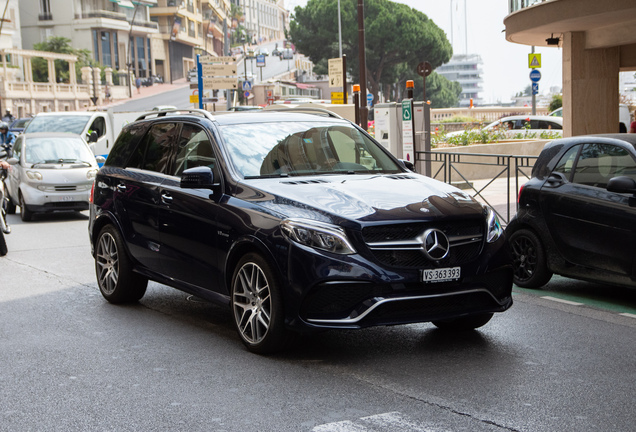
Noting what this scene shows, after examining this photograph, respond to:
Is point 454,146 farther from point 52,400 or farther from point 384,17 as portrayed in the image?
point 384,17

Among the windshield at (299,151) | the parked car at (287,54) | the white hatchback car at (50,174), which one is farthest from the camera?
the parked car at (287,54)

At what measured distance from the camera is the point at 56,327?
24.4 feet

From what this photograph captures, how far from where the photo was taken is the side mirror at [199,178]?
21.8 feet

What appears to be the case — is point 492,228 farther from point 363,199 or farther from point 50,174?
point 50,174

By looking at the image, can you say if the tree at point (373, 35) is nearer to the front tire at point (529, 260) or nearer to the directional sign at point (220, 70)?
the directional sign at point (220, 70)

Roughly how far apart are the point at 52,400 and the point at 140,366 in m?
0.84

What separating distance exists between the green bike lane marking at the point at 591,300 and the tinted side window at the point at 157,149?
375 cm

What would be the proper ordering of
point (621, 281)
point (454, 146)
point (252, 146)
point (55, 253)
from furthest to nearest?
point (454, 146) < point (55, 253) < point (621, 281) < point (252, 146)

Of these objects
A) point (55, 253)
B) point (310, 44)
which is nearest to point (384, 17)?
point (310, 44)

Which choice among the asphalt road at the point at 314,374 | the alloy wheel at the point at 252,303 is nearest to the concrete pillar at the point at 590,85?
the asphalt road at the point at 314,374

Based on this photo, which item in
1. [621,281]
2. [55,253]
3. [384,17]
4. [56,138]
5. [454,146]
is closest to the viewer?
[621,281]

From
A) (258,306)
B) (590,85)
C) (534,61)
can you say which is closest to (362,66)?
(590,85)

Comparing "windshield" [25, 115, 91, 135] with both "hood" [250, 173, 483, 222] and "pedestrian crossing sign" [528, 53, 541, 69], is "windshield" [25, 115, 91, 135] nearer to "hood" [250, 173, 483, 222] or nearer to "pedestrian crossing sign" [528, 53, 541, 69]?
"pedestrian crossing sign" [528, 53, 541, 69]

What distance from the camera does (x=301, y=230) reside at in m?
5.82
